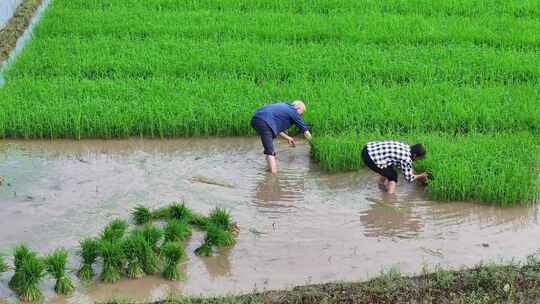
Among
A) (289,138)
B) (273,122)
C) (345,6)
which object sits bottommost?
(289,138)

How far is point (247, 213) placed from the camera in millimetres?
7395

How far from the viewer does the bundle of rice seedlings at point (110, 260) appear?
6055 mm

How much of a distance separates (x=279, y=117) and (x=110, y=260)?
9.28 feet

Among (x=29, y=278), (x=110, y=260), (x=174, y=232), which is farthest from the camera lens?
(x=174, y=232)

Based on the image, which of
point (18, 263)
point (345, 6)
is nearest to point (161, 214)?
point (18, 263)

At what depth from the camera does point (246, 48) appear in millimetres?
11500

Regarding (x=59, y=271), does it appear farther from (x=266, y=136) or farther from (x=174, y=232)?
(x=266, y=136)

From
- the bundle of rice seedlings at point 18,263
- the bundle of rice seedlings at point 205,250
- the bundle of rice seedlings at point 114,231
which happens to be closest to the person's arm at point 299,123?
the bundle of rice seedlings at point 205,250

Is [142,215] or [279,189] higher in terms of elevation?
[142,215]

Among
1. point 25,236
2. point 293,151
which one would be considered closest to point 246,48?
point 293,151

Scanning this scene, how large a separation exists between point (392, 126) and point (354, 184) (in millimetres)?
1396

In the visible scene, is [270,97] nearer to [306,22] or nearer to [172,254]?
[306,22]

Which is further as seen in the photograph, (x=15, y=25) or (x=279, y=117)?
(x=15, y=25)

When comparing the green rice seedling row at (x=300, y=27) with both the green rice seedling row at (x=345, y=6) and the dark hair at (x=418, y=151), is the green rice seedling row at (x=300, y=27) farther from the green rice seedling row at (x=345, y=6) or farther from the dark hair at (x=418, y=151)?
the dark hair at (x=418, y=151)
